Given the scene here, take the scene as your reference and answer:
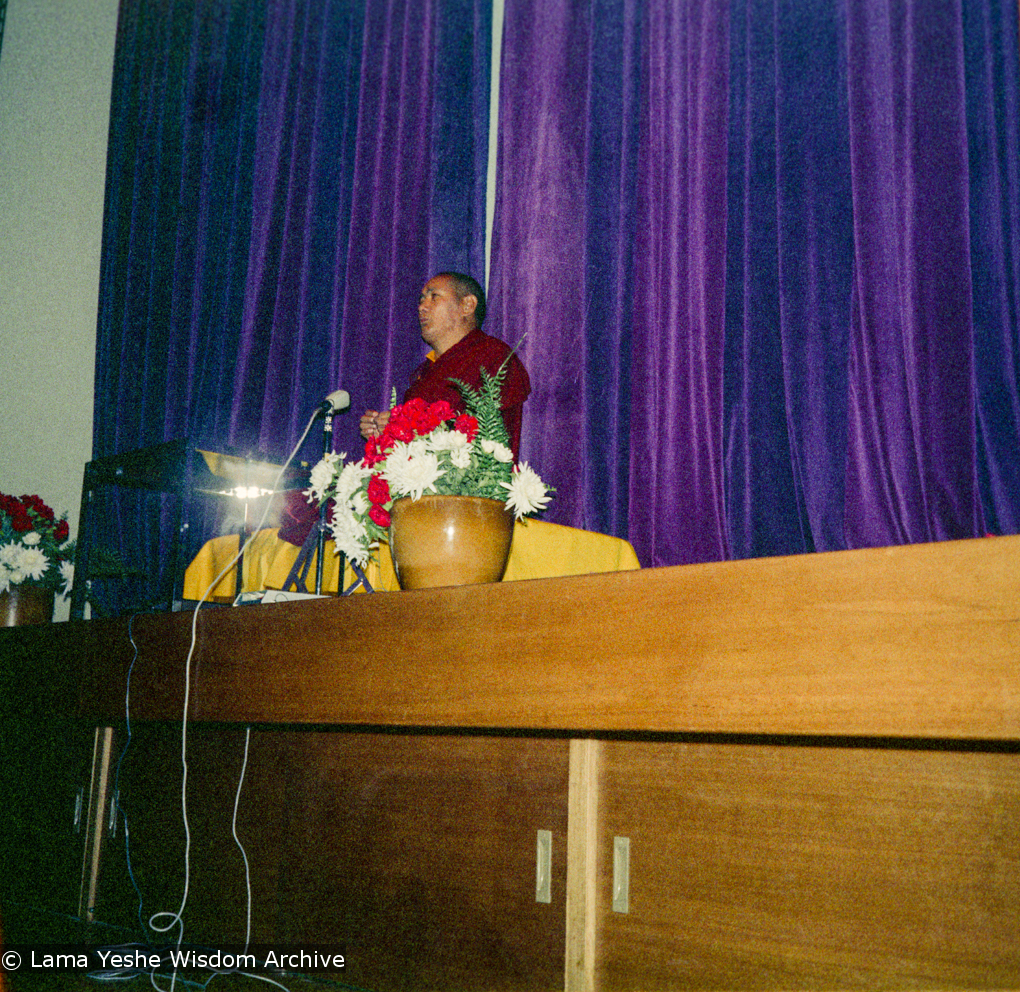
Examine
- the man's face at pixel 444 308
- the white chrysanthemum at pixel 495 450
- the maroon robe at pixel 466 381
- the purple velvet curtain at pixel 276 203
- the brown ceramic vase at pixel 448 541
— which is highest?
the purple velvet curtain at pixel 276 203

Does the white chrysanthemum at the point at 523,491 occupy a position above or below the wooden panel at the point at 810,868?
above

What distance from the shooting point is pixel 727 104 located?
2.11m

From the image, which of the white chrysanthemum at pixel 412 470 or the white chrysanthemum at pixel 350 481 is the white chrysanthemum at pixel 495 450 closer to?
the white chrysanthemum at pixel 412 470

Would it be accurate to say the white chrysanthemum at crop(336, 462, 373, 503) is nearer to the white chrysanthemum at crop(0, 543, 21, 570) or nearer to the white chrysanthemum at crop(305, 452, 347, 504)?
the white chrysanthemum at crop(305, 452, 347, 504)

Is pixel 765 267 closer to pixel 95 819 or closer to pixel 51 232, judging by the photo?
pixel 95 819

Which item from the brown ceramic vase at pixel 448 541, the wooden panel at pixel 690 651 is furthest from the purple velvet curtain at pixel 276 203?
the wooden panel at pixel 690 651

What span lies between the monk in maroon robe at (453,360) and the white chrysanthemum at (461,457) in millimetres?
556

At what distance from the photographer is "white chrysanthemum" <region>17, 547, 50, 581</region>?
8.05 feet

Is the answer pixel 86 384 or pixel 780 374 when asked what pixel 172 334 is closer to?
pixel 86 384

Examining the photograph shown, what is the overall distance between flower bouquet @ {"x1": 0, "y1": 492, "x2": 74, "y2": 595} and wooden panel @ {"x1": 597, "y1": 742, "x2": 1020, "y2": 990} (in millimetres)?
1998

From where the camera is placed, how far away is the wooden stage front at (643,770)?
74 cm

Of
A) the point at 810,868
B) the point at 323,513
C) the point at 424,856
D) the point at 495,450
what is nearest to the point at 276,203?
the point at 323,513

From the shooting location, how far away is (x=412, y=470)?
1.20m

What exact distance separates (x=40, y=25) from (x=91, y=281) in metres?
1.10
